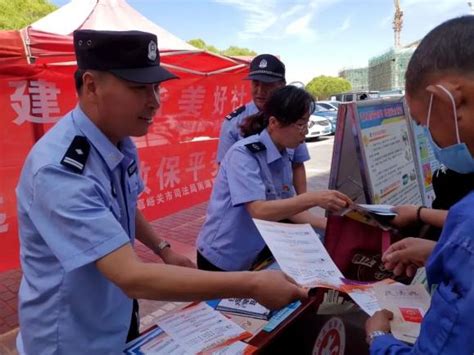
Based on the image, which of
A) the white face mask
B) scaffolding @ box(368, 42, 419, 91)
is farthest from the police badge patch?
scaffolding @ box(368, 42, 419, 91)

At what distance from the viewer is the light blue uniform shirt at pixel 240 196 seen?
162cm

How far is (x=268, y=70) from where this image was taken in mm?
2971

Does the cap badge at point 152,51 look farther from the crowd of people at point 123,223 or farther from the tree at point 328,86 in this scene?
the tree at point 328,86

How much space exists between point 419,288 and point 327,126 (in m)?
12.3

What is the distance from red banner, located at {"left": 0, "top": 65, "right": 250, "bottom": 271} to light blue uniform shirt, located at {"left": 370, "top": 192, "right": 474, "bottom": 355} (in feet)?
9.64

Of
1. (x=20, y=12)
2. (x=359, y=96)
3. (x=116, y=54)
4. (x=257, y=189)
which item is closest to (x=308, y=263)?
(x=257, y=189)

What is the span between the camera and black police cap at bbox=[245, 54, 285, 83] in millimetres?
2947

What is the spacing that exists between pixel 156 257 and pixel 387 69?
3940 centimetres

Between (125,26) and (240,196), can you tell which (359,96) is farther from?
(125,26)

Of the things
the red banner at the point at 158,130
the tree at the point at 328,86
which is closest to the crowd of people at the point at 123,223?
the red banner at the point at 158,130

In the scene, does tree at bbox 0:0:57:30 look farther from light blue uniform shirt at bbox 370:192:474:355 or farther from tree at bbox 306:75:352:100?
tree at bbox 306:75:352:100

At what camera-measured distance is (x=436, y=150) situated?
841 mm

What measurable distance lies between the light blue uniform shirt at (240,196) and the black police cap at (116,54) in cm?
65

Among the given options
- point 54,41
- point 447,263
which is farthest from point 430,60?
point 54,41
